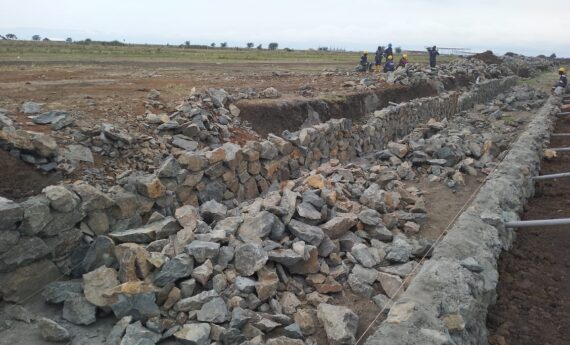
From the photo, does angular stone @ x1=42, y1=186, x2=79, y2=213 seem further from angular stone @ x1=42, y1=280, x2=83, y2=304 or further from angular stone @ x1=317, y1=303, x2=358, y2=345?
angular stone @ x1=317, y1=303, x2=358, y2=345

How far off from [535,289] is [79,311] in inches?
195

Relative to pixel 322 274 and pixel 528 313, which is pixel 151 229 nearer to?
pixel 322 274

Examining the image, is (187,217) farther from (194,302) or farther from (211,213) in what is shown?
(194,302)

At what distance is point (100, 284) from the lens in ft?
14.5

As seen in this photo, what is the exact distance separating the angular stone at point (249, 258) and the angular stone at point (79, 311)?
4.87 ft

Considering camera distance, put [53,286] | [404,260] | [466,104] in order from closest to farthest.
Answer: [53,286]
[404,260]
[466,104]

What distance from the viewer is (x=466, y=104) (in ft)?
71.7

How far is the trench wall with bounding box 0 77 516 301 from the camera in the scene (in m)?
4.50

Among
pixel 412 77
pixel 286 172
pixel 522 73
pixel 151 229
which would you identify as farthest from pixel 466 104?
pixel 522 73

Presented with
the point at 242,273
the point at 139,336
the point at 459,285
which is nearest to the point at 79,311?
the point at 139,336

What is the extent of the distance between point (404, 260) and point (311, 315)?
66.7 inches

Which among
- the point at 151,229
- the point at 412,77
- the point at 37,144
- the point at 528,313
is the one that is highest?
the point at 412,77

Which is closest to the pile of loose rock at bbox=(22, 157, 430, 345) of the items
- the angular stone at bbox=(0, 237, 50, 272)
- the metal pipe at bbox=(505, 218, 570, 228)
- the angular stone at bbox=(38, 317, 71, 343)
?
the angular stone at bbox=(38, 317, 71, 343)

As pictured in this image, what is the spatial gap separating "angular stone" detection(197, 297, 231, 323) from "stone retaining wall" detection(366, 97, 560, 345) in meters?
1.49
